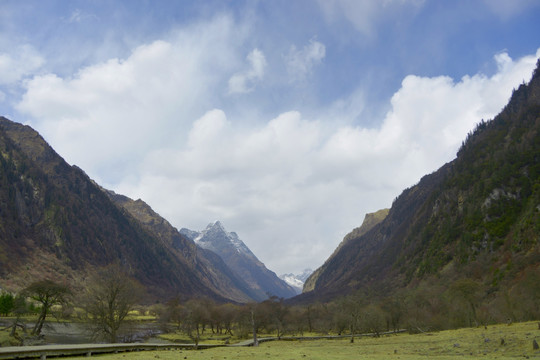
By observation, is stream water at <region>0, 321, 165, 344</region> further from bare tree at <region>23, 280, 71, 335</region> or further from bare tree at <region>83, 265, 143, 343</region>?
bare tree at <region>23, 280, 71, 335</region>

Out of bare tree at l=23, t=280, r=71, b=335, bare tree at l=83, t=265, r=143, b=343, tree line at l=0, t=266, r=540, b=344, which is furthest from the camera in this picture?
bare tree at l=23, t=280, r=71, b=335

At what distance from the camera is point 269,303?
144250mm

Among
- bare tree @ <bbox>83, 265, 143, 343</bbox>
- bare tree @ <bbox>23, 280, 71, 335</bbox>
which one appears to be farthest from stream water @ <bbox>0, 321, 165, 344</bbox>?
bare tree @ <bbox>23, 280, 71, 335</bbox>

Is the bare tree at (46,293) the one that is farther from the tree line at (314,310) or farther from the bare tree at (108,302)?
the bare tree at (108,302)

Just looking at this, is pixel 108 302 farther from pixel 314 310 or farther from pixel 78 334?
pixel 314 310

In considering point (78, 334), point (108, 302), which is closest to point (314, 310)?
point (78, 334)

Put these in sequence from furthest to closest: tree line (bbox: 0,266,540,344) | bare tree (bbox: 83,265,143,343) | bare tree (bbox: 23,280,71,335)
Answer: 1. bare tree (bbox: 23,280,71,335)
2. tree line (bbox: 0,266,540,344)
3. bare tree (bbox: 83,265,143,343)

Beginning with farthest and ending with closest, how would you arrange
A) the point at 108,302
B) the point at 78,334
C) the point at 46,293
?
the point at 78,334, the point at 46,293, the point at 108,302

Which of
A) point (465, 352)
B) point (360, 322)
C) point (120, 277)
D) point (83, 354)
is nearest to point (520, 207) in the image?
point (360, 322)

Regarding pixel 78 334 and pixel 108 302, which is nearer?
pixel 108 302

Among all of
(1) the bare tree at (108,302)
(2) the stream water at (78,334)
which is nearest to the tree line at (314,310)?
(1) the bare tree at (108,302)

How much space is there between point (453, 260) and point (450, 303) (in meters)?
92.2

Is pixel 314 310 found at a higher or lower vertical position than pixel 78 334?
lower

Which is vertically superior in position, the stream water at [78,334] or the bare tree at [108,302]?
the bare tree at [108,302]
